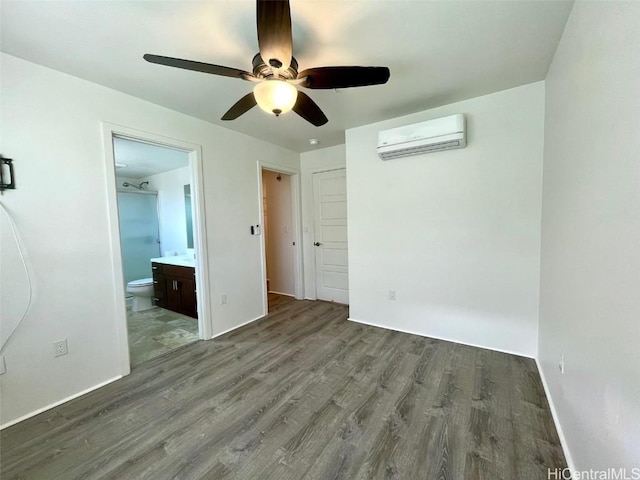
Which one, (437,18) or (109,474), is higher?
(437,18)

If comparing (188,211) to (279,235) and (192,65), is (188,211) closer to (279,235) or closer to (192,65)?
(279,235)

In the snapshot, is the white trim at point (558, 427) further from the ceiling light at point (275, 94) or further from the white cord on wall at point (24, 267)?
the white cord on wall at point (24, 267)

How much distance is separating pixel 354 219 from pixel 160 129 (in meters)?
2.23

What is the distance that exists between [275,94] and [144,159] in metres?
3.38

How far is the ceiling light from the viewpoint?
1.47 m

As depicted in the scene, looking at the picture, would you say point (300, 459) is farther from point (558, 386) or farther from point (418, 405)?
point (558, 386)

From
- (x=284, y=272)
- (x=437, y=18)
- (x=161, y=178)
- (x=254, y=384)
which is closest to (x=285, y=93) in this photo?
(x=437, y=18)

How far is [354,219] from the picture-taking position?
3215 mm

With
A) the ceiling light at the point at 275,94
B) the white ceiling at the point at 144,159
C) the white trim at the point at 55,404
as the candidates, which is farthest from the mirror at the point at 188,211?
the ceiling light at the point at 275,94

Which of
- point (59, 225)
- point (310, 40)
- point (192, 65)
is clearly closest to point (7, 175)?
point (59, 225)

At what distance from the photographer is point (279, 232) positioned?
459 centimetres

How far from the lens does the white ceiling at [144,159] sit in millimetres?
3266

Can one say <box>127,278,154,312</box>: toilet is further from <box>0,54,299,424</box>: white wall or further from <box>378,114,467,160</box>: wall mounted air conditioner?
<box>378,114,467,160</box>: wall mounted air conditioner

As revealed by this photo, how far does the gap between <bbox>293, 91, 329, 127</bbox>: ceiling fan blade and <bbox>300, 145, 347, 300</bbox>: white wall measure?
6.44 feet
